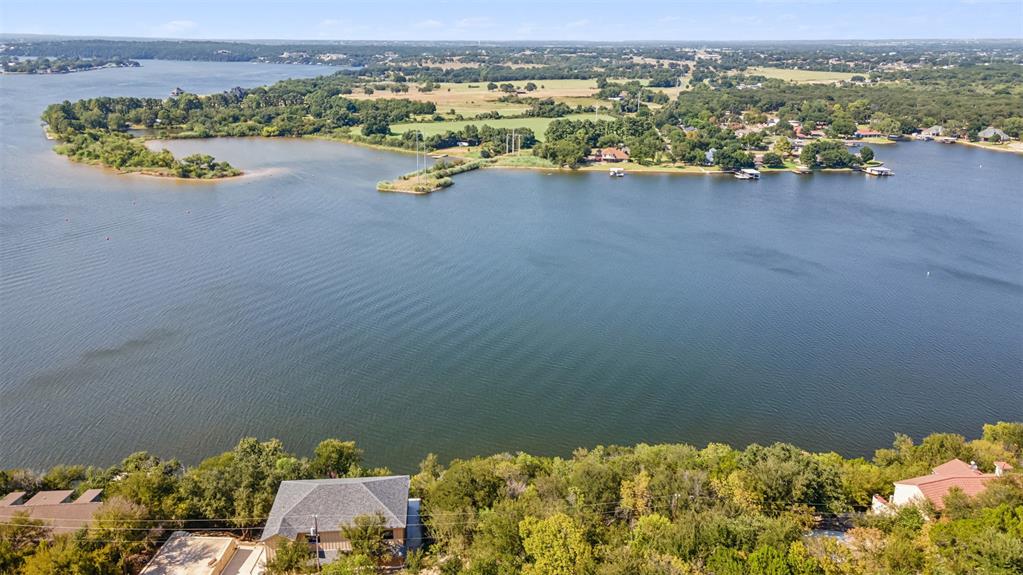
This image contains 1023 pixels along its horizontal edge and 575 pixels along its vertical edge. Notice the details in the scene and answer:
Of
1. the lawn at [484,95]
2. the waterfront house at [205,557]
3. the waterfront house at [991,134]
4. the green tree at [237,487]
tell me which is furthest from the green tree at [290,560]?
the waterfront house at [991,134]

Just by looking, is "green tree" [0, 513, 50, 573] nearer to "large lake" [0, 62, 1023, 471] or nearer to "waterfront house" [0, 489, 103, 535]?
"waterfront house" [0, 489, 103, 535]

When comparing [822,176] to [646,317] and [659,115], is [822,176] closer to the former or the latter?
[659,115]

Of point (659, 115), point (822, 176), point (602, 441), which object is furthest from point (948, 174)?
point (602, 441)

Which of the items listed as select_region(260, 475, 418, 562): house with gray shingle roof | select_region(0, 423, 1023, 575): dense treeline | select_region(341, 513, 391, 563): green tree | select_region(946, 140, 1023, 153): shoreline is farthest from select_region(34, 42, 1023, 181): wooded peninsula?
select_region(341, 513, 391, 563): green tree

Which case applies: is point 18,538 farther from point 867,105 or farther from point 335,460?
point 867,105

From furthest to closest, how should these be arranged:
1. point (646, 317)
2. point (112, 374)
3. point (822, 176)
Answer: point (822, 176) → point (646, 317) → point (112, 374)

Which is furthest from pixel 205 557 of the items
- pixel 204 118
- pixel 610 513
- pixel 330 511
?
pixel 204 118

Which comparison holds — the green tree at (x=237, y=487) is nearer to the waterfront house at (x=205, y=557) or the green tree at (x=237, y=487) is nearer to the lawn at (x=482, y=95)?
the waterfront house at (x=205, y=557)
